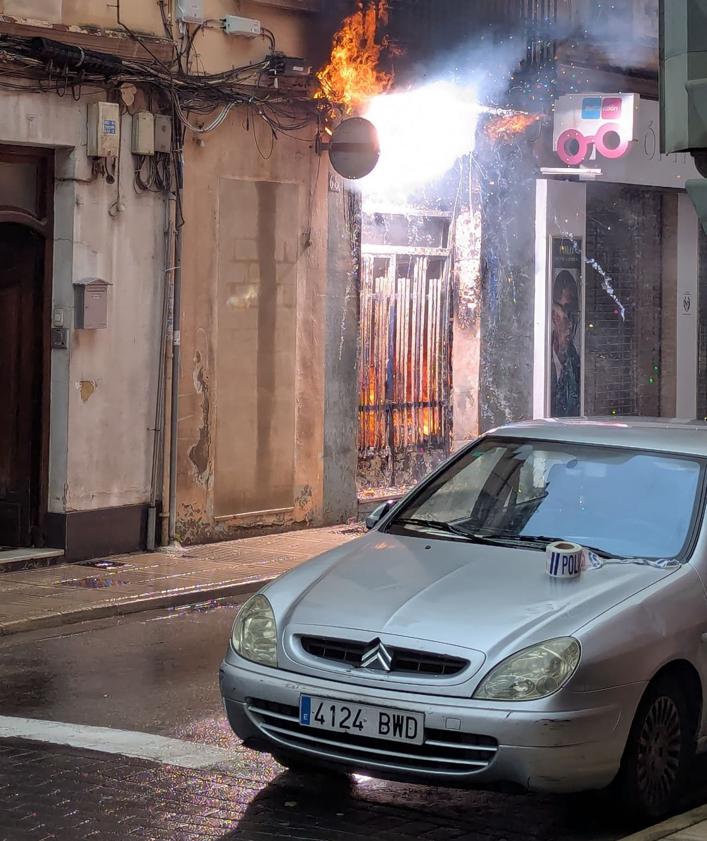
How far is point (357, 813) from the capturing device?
6.25 metres

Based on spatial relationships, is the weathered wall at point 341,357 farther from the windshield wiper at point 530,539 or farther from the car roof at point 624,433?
the windshield wiper at point 530,539

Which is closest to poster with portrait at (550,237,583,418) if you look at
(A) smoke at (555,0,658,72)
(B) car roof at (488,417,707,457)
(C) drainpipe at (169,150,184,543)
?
(A) smoke at (555,0,658,72)

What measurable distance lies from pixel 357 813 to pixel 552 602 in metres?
1.15

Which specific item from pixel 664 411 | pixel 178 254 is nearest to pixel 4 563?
Answer: pixel 178 254

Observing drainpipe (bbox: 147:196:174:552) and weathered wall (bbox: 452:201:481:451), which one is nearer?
drainpipe (bbox: 147:196:174:552)

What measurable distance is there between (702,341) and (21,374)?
1187 cm

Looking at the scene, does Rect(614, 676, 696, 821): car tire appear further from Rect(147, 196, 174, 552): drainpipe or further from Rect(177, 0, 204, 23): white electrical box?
Rect(177, 0, 204, 23): white electrical box

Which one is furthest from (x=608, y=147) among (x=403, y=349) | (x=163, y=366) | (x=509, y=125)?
(x=163, y=366)

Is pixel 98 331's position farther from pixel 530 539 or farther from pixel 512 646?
pixel 512 646

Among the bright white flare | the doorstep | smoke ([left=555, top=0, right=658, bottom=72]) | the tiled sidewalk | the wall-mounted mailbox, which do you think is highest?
smoke ([left=555, top=0, right=658, bottom=72])

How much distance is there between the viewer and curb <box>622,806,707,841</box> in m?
5.68

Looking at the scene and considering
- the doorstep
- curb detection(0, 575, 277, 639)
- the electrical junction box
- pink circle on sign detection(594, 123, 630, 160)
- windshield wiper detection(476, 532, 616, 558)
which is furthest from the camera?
pink circle on sign detection(594, 123, 630, 160)

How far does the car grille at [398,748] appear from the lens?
573 centimetres

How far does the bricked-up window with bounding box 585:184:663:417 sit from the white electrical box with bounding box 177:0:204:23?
7.39 metres
